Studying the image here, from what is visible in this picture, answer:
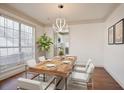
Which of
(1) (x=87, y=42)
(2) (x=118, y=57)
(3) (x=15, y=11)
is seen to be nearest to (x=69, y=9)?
Result: (3) (x=15, y=11)

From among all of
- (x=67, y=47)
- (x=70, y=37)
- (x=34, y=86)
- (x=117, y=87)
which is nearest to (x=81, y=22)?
(x=70, y=37)

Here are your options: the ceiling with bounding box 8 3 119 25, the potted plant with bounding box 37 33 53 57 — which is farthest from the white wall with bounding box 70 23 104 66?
the potted plant with bounding box 37 33 53 57

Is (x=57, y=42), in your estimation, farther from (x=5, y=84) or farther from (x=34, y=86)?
(x=34, y=86)

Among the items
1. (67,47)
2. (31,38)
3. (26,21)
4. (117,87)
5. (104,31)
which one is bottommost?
(117,87)

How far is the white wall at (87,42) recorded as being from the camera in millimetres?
5492

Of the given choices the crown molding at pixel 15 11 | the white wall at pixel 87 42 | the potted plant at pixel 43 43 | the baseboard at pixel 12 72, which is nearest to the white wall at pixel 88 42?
the white wall at pixel 87 42

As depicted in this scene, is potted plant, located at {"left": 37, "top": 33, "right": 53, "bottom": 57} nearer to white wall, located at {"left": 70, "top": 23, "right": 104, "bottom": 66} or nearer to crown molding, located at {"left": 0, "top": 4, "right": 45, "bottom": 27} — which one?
crown molding, located at {"left": 0, "top": 4, "right": 45, "bottom": 27}

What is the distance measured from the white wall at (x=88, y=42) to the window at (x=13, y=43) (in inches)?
92.8

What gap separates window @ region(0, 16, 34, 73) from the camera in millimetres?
3670

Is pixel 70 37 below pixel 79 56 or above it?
above

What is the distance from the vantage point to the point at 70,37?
597cm

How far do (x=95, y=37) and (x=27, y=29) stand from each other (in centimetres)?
341

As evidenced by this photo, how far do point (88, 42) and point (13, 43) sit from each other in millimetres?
3590

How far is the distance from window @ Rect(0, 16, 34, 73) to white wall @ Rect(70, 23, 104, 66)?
2.36 meters
